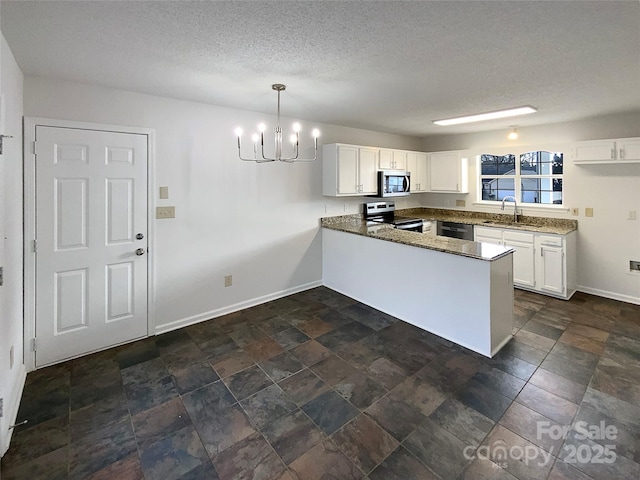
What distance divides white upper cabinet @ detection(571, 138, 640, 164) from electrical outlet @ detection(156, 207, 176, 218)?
508 cm

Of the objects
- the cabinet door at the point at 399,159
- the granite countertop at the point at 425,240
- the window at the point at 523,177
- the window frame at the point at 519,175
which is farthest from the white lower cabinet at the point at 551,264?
the cabinet door at the point at 399,159

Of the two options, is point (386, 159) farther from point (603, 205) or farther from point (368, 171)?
point (603, 205)

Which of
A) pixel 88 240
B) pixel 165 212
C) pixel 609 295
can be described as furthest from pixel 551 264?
pixel 88 240

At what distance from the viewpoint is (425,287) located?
11.1 feet

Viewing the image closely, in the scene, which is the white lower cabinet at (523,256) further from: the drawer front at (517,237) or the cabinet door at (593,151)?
the cabinet door at (593,151)

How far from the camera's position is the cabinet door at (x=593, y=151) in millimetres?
3959

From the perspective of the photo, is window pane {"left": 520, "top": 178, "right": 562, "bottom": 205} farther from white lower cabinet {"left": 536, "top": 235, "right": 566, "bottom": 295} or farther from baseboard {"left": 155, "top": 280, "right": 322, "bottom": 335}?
baseboard {"left": 155, "top": 280, "right": 322, "bottom": 335}

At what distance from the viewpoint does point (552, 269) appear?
14.0ft

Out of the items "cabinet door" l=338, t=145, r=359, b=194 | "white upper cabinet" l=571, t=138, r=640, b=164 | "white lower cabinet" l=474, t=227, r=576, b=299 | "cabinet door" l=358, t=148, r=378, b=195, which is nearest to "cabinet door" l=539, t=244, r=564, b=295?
"white lower cabinet" l=474, t=227, r=576, b=299

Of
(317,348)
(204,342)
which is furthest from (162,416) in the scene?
(317,348)

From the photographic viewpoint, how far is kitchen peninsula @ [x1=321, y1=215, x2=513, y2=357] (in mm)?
2914

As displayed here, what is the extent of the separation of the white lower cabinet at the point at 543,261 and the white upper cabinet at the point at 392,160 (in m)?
1.81

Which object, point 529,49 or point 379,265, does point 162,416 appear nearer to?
point 379,265

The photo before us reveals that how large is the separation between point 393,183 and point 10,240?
14.9 feet
